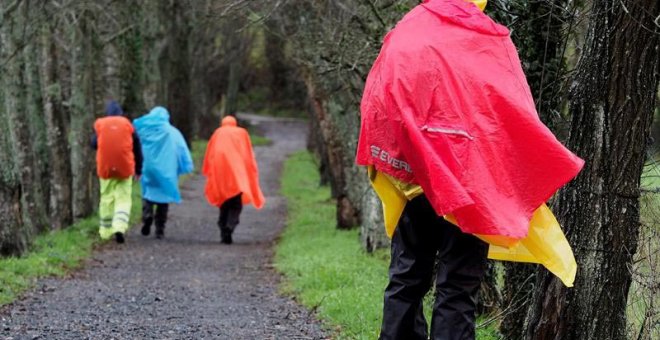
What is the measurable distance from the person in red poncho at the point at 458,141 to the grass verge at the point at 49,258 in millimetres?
4960

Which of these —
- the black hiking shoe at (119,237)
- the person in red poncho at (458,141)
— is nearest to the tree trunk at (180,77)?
the black hiking shoe at (119,237)

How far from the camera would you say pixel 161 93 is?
24812 millimetres

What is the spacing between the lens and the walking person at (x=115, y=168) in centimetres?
1416

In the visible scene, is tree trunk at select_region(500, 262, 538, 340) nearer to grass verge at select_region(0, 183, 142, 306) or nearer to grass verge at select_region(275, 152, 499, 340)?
grass verge at select_region(275, 152, 499, 340)

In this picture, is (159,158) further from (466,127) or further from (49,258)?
(466,127)

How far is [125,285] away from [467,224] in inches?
263

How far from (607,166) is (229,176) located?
11.5 metres

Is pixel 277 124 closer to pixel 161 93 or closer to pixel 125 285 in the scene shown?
pixel 161 93

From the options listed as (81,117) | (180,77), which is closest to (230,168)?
(81,117)

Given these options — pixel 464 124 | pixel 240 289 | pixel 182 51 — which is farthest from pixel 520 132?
pixel 182 51

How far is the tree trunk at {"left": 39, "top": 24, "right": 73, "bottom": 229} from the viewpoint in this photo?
16.0 meters

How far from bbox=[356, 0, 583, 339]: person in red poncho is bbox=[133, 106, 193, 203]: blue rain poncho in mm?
11186

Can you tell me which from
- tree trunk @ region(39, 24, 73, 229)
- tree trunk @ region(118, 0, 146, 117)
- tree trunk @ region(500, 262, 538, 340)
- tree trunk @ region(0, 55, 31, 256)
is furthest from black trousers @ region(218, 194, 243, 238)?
tree trunk @ region(500, 262, 538, 340)

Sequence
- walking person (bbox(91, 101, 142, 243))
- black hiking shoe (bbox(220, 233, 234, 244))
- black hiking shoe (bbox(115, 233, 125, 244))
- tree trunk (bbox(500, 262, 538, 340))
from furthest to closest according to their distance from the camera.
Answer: black hiking shoe (bbox(220, 233, 234, 244)) → black hiking shoe (bbox(115, 233, 125, 244)) → walking person (bbox(91, 101, 142, 243)) → tree trunk (bbox(500, 262, 538, 340))
